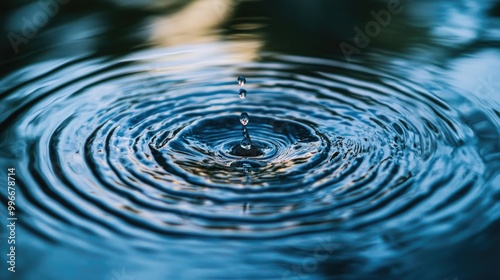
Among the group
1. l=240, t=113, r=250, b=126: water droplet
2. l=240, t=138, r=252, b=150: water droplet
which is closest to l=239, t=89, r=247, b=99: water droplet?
l=240, t=113, r=250, b=126: water droplet

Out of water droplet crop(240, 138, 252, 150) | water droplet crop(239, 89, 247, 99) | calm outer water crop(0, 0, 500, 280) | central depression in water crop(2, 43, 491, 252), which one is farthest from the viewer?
water droplet crop(239, 89, 247, 99)

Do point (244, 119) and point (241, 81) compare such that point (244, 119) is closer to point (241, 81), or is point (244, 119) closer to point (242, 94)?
point (242, 94)

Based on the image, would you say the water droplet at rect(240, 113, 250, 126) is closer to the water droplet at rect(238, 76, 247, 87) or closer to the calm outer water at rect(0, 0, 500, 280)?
the calm outer water at rect(0, 0, 500, 280)

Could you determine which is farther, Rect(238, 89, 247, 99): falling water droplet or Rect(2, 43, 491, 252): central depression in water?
Rect(238, 89, 247, 99): falling water droplet

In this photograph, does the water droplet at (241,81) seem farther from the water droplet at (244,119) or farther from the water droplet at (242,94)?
the water droplet at (244,119)

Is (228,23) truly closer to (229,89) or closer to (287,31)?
(287,31)

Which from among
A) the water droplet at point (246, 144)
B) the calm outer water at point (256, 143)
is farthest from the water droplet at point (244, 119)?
the water droplet at point (246, 144)

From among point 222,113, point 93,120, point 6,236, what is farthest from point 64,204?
point 222,113
